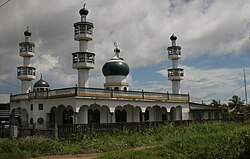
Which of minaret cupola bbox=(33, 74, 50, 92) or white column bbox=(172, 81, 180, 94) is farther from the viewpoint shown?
white column bbox=(172, 81, 180, 94)

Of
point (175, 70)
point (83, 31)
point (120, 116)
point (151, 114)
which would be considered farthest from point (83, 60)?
point (175, 70)

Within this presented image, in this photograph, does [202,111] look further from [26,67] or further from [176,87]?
[26,67]

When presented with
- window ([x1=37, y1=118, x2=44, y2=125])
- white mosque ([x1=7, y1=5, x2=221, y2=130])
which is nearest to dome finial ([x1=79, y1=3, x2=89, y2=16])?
white mosque ([x1=7, y1=5, x2=221, y2=130])

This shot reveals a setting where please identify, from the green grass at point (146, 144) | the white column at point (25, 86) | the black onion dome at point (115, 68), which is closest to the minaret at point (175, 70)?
the black onion dome at point (115, 68)

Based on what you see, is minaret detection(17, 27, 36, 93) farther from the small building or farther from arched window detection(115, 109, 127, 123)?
the small building

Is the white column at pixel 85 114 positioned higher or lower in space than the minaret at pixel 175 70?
lower

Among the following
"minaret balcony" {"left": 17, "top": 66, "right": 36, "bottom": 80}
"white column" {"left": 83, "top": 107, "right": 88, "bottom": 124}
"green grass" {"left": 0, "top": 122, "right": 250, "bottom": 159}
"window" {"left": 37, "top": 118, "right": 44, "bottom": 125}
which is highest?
"minaret balcony" {"left": 17, "top": 66, "right": 36, "bottom": 80}

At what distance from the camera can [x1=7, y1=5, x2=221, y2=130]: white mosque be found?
98.7ft

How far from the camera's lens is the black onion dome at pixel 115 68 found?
126 feet

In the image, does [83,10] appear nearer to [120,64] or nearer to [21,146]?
[120,64]

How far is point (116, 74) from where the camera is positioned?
38312 mm

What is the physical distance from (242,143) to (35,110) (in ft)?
74.1

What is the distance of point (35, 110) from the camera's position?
3247cm

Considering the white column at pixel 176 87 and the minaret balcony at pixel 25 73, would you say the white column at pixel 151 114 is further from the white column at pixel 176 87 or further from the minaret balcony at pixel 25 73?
the minaret balcony at pixel 25 73
